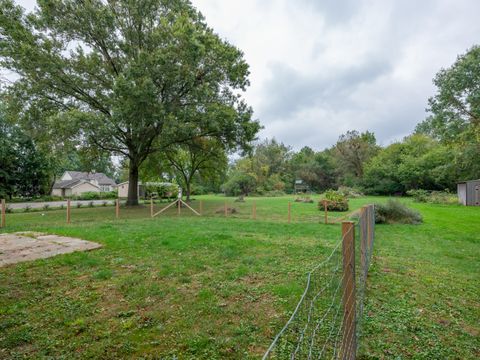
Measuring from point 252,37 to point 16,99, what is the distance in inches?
546

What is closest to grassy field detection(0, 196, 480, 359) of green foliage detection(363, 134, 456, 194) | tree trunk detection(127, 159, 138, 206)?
tree trunk detection(127, 159, 138, 206)

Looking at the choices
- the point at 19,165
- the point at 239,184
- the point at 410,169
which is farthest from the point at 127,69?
the point at 410,169

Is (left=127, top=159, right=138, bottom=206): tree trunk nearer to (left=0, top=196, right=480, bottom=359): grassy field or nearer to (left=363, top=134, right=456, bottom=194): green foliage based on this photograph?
(left=0, top=196, right=480, bottom=359): grassy field

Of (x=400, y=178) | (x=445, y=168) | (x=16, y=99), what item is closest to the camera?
(x=16, y=99)

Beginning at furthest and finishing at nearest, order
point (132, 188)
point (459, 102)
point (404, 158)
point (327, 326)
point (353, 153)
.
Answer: point (353, 153) → point (404, 158) → point (459, 102) → point (132, 188) → point (327, 326)

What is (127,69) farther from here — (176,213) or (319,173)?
(319,173)

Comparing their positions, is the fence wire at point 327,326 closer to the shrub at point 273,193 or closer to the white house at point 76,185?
the shrub at point 273,193

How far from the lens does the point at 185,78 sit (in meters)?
15.0

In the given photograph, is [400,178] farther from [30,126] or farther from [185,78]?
[30,126]

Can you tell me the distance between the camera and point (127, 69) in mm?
13930

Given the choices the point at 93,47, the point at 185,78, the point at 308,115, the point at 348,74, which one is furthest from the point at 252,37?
the point at 308,115

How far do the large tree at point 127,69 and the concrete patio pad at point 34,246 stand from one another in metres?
8.10

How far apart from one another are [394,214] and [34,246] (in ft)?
42.1

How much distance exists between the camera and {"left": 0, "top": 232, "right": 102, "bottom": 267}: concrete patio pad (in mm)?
5250
